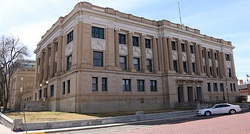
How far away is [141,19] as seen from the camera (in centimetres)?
4034

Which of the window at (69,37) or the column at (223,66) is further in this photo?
the column at (223,66)

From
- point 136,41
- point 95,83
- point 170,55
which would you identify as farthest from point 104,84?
point 170,55

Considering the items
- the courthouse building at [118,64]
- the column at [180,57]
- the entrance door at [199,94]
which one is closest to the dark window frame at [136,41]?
the courthouse building at [118,64]

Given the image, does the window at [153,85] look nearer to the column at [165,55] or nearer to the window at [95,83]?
the column at [165,55]

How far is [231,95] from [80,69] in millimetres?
42164

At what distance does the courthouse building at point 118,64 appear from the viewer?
32.0 meters

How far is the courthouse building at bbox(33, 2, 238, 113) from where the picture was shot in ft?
105

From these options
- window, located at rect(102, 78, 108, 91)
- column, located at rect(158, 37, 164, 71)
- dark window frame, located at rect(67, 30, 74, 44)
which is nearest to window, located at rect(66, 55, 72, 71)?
dark window frame, located at rect(67, 30, 74, 44)

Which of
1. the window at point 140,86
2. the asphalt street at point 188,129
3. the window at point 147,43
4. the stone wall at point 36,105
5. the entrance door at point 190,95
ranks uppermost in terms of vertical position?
the window at point 147,43

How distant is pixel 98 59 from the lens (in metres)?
33.5

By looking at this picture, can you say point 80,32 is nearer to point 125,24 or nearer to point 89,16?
point 89,16

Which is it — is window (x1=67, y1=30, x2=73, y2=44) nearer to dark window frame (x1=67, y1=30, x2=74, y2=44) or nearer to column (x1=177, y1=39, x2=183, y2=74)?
dark window frame (x1=67, y1=30, x2=74, y2=44)

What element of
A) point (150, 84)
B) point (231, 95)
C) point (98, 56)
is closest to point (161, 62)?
point (150, 84)

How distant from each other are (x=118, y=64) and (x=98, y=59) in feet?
11.8
